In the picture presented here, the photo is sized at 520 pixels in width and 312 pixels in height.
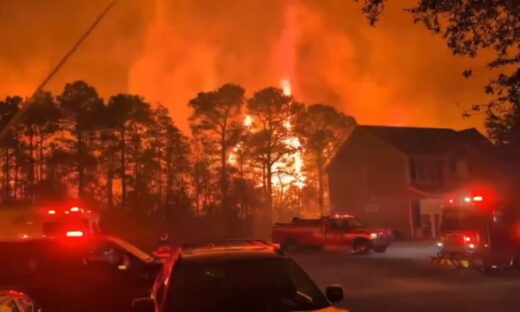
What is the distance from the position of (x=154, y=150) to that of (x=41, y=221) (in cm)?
3393

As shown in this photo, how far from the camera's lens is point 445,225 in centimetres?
2102

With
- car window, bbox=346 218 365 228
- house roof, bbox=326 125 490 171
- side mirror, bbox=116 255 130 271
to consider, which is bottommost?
side mirror, bbox=116 255 130 271

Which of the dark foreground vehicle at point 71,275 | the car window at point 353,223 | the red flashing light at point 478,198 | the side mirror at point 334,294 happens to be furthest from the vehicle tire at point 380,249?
the side mirror at point 334,294

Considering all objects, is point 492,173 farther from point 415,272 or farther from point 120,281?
point 120,281

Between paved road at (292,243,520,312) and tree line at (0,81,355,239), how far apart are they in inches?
993

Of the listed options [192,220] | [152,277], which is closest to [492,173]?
[192,220]

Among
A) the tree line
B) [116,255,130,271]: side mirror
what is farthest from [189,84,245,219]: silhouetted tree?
[116,255,130,271]: side mirror

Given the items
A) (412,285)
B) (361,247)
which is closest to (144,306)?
(412,285)

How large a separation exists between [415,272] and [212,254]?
625 inches

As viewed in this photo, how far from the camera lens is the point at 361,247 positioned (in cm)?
2962

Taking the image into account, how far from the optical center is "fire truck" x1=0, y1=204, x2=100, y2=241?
18938mm

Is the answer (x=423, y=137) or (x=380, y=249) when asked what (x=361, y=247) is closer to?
(x=380, y=249)

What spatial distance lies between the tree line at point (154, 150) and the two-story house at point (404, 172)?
15.5ft

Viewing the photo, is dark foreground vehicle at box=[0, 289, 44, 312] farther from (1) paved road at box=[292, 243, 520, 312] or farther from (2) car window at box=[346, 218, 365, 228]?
(2) car window at box=[346, 218, 365, 228]
